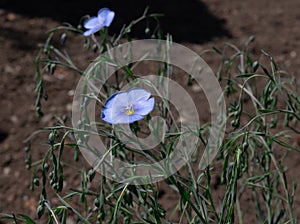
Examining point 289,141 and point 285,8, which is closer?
point 289,141

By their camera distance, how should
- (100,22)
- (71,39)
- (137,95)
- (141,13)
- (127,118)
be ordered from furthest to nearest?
(141,13), (71,39), (100,22), (137,95), (127,118)

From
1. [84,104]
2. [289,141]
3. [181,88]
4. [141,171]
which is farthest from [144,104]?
[181,88]

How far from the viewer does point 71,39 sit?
4320mm

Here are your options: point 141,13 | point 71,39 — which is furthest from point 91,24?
point 141,13

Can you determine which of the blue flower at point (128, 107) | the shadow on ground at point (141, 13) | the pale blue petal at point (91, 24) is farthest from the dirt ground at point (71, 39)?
the blue flower at point (128, 107)

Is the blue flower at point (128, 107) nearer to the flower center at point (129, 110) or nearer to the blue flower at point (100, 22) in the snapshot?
the flower center at point (129, 110)

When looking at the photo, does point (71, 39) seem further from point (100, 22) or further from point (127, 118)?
point (127, 118)

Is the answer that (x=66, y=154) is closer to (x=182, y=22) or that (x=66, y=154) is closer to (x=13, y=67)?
(x=13, y=67)

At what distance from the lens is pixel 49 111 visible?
3635 millimetres

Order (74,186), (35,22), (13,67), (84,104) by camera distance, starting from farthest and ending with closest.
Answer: (35,22)
(13,67)
(74,186)
(84,104)

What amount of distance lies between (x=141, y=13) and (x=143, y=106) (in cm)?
310

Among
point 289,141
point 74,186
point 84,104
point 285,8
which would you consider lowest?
point 74,186

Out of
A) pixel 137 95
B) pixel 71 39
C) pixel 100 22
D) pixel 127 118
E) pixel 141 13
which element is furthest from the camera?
pixel 141 13

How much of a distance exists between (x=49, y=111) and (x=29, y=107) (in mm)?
122
